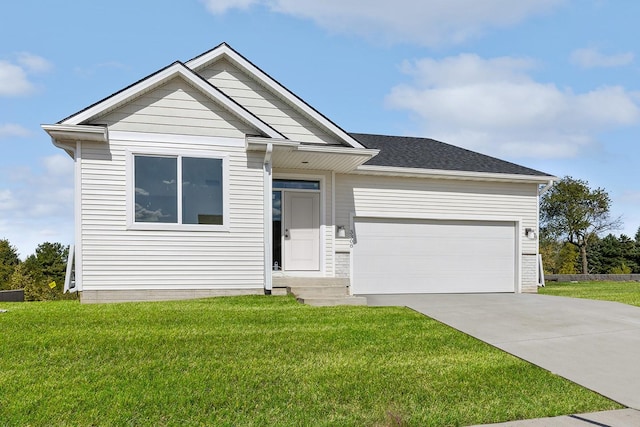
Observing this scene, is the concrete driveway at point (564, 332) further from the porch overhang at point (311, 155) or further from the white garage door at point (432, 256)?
the porch overhang at point (311, 155)

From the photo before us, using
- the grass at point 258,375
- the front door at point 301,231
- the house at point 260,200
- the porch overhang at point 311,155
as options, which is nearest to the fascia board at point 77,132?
the house at point 260,200

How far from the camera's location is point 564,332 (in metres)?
6.40

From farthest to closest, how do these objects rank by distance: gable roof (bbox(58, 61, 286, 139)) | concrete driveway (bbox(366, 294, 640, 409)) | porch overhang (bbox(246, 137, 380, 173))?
porch overhang (bbox(246, 137, 380, 173)) → gable roof (bbox(58, 61, 286, 139)) → concrete driveway (bbox(366, 294, 640, 409))

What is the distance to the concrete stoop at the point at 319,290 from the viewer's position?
838cm

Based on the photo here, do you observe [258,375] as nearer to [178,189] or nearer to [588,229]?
[178,189]

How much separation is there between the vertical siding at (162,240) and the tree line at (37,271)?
43.8ft

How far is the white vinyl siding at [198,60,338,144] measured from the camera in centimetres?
1036

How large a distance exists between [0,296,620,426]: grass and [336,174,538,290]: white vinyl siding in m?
5.21

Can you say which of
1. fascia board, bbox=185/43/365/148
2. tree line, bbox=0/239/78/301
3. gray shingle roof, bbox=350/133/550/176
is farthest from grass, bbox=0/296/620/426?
tree line, bbox=0/239/78/301

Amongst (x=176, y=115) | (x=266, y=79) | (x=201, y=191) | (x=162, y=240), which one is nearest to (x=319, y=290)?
(x=201, y=191)

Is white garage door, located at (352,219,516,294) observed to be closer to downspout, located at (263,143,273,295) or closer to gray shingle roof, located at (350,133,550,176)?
gray shingle roof, located at (350,133,550,176)

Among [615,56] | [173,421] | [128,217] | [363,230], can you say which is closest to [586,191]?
[615,56]

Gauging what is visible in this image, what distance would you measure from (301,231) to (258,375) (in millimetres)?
6777

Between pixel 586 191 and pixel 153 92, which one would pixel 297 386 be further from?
pixel 586 191
